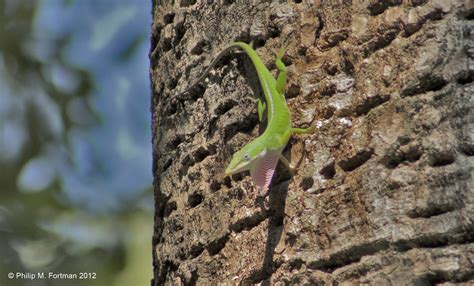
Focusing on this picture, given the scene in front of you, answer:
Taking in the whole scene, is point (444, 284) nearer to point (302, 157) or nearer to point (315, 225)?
point (315, 225)

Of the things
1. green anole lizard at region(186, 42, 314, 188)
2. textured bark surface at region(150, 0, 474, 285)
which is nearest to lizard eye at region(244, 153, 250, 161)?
green anole lizard at region(186, 42, 314, 188)

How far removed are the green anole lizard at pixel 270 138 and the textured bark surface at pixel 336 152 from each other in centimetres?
4

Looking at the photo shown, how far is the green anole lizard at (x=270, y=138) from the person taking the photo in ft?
7.73

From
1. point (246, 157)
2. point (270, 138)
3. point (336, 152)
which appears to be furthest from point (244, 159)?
point (336, 152)

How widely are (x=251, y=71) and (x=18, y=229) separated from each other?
4.91 m

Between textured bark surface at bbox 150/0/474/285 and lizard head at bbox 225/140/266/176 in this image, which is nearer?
textured bark surface at bbox 150/0/474/285

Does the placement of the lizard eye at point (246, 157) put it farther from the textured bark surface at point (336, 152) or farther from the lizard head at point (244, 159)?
the textured bark surface at point (336, 152)

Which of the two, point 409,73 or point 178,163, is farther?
point 178,163

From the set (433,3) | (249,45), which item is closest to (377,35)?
(433,3)

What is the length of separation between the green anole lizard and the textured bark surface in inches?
1.4

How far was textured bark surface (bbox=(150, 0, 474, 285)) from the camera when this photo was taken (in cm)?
Result: 195

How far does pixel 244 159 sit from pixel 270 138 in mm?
126

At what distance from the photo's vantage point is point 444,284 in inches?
73.3

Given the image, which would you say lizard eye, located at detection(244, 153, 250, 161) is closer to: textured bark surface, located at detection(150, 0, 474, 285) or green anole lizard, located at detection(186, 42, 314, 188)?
green anole lizard, located at detection(186, 42, 314, 188)
